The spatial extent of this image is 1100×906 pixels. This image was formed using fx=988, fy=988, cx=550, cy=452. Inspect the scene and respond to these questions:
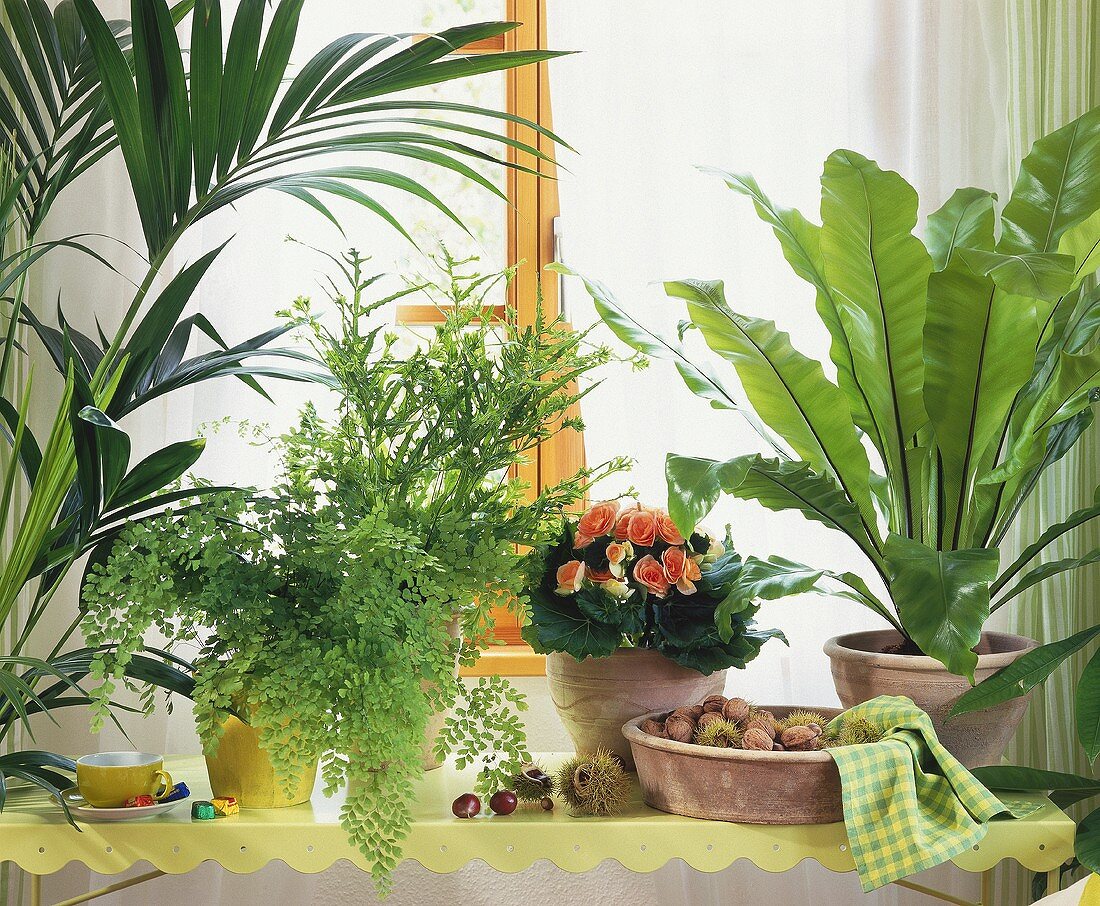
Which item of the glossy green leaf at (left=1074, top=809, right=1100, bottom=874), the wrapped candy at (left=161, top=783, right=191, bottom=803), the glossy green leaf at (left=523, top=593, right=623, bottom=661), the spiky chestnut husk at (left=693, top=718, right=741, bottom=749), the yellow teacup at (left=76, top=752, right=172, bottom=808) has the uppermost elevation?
the glossy green leaf at (left=523, top=593, right=623, bottom=661)

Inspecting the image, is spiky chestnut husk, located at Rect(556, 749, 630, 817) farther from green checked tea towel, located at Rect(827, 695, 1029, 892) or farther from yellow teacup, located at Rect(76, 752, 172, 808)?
yellow teacup, located at Rect(76, 752, 172, 808)

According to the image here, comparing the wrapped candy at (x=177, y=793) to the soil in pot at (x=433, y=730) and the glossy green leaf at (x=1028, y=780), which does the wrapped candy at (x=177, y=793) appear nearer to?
the soil in pot at (x=433, y=730)

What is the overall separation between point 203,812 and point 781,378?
852 millimetres

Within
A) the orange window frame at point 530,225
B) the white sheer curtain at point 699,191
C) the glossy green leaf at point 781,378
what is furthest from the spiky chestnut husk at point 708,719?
the orange window frame at point 530,225

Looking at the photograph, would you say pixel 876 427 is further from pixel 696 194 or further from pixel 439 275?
pixel 439 275

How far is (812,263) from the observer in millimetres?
1322

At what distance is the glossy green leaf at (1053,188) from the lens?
1.17 m

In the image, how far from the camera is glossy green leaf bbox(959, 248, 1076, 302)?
980mm

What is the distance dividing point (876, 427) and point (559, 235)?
0.69 m

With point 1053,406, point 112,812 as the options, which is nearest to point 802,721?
point 1053,406

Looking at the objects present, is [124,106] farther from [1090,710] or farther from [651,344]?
[1090,710]

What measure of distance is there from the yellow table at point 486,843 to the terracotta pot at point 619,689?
137 millimetres

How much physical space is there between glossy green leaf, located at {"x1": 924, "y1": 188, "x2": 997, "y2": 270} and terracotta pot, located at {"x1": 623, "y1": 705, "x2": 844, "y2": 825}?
67cm

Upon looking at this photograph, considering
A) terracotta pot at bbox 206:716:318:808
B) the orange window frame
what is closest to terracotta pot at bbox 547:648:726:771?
terracotta pot at bbox 206:716:318:808
